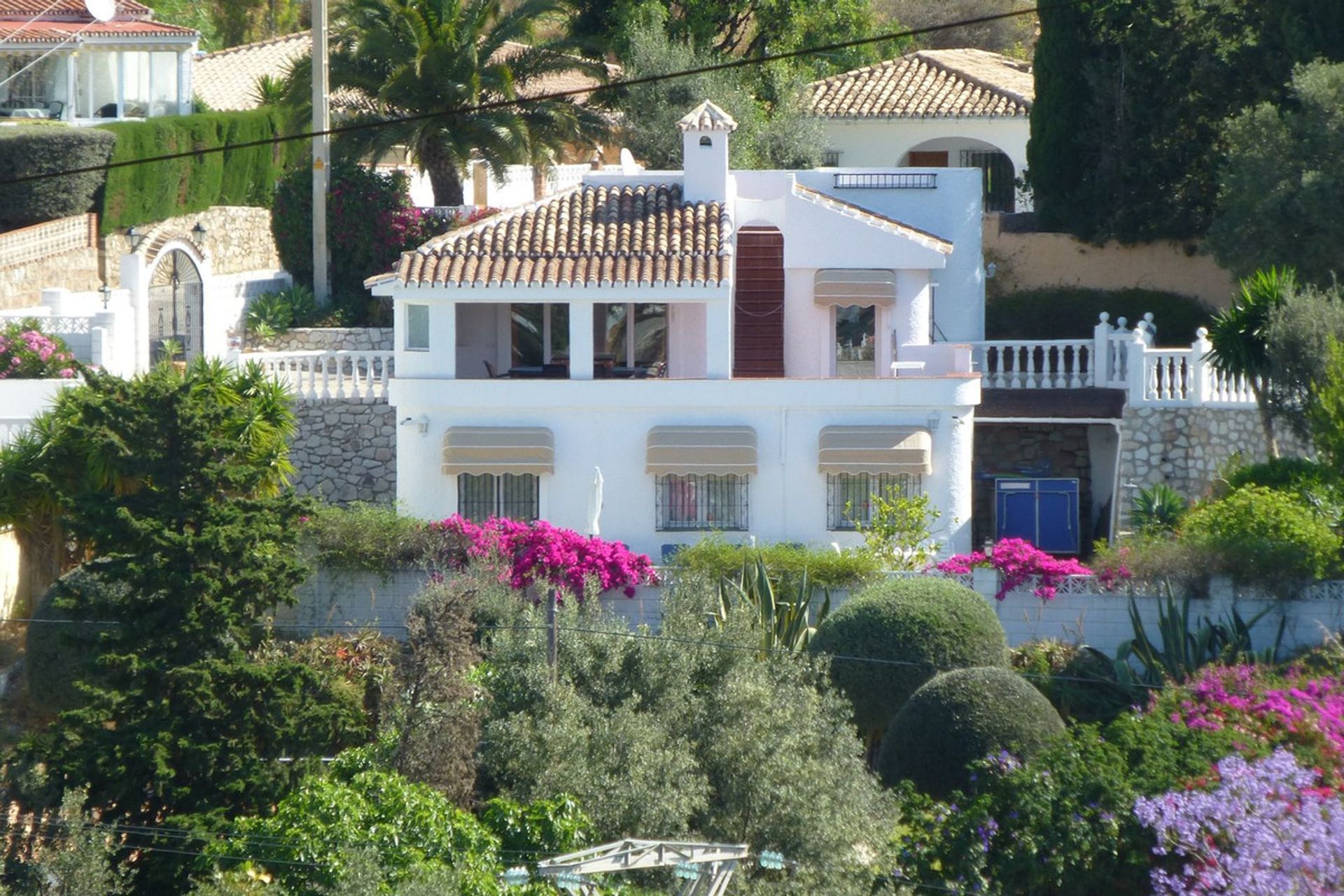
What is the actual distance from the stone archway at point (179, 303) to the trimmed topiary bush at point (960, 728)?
1725 centimetres

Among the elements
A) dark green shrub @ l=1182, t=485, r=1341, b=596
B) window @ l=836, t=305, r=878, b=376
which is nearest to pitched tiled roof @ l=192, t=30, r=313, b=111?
window @ l=836, t=305, r=878, b=376

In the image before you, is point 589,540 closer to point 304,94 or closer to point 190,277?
point 190,277

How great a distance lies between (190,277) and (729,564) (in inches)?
532

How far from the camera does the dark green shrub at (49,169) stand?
3728 centimetres

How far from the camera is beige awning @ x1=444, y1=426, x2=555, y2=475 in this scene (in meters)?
26.6

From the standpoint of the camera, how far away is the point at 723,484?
26.9m

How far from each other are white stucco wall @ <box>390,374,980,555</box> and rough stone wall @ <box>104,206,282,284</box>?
1260 centimetres

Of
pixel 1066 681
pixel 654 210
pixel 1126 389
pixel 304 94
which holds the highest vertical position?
pixel 304 94

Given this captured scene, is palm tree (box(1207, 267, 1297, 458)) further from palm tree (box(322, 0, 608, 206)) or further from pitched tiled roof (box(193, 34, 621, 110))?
pitched tiled roof (box(193, 34, 621, 110))

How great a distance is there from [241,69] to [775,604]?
32514mm

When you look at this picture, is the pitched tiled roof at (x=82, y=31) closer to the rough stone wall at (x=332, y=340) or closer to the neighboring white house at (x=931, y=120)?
the rough stone wall at (x=332, y=340)

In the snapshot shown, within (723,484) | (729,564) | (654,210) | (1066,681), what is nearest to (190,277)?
(654,210)

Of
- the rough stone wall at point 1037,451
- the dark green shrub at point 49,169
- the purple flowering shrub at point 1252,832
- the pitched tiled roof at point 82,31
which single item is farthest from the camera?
the pitched tiled roof at point 82,31

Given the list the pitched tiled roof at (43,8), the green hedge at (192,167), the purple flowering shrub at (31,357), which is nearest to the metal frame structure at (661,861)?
the purple flowering shrub at (31,357)
